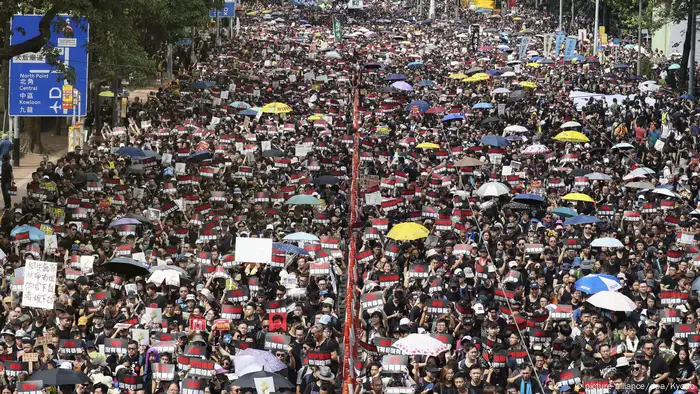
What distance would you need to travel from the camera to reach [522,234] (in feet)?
81.5

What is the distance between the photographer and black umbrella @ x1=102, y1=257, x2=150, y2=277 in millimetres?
20938

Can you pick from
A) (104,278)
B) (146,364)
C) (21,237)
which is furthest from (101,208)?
(146,364)

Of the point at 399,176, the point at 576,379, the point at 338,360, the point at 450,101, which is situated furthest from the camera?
the point at 450,101

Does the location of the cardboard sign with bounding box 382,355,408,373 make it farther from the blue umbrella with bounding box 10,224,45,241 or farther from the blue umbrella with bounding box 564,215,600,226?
the blue umbrella with bounding box 564,215,600,226

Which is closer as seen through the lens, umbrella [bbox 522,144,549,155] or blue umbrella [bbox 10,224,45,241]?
blue umbrella [bbox 10,224,45,241]

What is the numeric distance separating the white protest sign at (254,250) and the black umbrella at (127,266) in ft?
4.99

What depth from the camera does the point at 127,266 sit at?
69.1 ft

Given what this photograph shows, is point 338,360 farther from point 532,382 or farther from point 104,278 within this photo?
point 104,278

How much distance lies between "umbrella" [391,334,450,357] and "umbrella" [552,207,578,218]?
Answer: 1084 centimetres

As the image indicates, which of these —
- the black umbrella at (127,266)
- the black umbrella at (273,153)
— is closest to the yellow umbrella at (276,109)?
the black umbrella at (273,153)

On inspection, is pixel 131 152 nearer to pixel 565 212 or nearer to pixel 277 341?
pixel 565 212

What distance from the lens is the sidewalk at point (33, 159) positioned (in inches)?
1452

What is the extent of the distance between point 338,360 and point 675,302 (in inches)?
195

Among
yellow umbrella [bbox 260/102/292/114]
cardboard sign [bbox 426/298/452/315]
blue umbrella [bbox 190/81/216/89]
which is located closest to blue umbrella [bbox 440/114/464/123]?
yellow umbrella [bbox 260/102/292/114]
